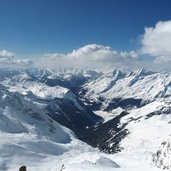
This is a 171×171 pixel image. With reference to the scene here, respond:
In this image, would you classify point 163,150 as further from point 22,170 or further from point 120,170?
point 22,170

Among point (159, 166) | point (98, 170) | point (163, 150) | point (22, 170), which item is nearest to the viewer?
point (22, 170)

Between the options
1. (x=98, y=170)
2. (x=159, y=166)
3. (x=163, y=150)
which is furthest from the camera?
(x=163, y=150)

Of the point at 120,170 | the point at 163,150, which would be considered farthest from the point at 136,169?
the point at 163,150

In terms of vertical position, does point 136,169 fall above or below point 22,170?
below

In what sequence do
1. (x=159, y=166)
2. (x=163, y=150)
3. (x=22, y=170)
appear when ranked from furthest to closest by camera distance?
(x=163, y=150) → (x=159, y=166) → (x=22, y=170)

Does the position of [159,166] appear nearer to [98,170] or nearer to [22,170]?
[98,170]

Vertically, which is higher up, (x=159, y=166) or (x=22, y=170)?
(x=22, y=170)

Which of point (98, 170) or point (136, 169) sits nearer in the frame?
point (98, 170)

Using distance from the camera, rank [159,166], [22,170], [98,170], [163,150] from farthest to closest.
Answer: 1. [163,150]
2. [159,166]
3. [98,170]
4. [22,170]

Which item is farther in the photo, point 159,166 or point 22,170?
point 159,166
